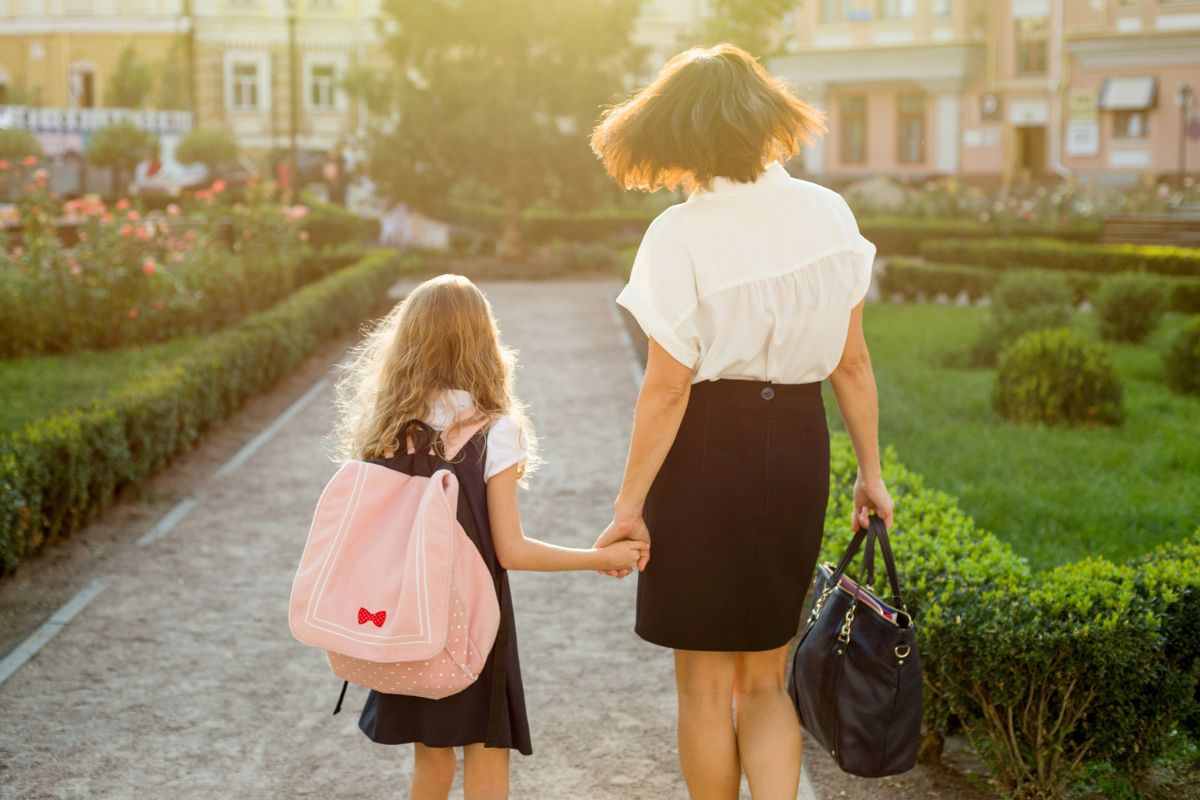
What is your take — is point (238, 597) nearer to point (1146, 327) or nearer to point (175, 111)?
point (1146, 327)

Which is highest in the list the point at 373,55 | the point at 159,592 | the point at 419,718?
the point at 373,55

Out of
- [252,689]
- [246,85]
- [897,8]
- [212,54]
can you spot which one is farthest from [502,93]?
[212,54]

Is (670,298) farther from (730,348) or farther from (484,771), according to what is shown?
(484,771)

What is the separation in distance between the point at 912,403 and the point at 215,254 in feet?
25.9

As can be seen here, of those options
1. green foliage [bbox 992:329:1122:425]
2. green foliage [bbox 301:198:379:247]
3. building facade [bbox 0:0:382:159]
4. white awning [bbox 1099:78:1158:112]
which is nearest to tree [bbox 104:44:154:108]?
building facade [bbox 0:0:382:159]

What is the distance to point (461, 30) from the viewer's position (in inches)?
984

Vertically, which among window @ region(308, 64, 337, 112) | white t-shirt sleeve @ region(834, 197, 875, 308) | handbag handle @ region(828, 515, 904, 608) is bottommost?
handbag handle @ region(828, 515, 904, 608)

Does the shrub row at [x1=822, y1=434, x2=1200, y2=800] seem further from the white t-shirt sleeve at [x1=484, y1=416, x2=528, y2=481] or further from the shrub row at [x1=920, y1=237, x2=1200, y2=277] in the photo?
the shrub row at [x1=920, y1=237, x2=1200, y2=277]

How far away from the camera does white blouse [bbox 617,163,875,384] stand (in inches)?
127

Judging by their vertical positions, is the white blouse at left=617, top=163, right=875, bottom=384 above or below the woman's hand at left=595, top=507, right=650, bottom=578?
above

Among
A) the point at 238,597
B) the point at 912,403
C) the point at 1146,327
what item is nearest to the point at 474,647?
the point at 238,597

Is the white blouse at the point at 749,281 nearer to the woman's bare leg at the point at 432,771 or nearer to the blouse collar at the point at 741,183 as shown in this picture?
the blouse collar at the point at 741,183

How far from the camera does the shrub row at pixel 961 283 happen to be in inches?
696

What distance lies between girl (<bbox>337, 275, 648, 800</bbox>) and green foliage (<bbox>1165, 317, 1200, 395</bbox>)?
355 inches
